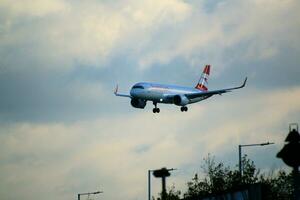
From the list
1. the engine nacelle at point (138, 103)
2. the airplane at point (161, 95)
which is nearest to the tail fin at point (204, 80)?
the airplane at point (161, 95)

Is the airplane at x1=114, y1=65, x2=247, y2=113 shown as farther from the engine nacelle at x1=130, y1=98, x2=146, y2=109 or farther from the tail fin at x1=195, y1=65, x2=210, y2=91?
the tail fin at x1=195, y1=65, x2=210, y2=91

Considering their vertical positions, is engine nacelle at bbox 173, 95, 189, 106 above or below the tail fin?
below

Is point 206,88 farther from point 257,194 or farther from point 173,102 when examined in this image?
point 257,194

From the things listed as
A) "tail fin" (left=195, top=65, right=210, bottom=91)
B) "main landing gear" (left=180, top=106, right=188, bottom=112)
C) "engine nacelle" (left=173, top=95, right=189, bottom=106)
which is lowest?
"main landing gear" (left=180, top=106, right=188, bottom=112)

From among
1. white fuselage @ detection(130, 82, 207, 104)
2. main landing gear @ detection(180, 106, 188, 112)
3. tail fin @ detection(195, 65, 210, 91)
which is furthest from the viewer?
tail fin @ detection(195, 65, 210, 91)

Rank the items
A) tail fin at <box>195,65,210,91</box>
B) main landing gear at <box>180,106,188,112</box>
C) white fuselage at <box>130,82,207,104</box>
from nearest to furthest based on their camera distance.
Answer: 1. white fuselage at <box>130,82,207,104</box>
2. main landing gear at <box>180,106,188,112</box>
3. tail fin at <box>195,65,210,91</box>

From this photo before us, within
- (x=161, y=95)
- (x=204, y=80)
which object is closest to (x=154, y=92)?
(x=161, y=95)

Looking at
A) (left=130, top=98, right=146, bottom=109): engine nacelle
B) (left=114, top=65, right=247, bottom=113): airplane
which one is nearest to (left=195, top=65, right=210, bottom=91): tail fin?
(left=114, top=65, right=247, bottom=113): airplane

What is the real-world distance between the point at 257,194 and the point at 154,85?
73.7 metres

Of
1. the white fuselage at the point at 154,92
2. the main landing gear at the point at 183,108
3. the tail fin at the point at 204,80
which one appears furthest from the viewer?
the tail fin at the point at 204,80

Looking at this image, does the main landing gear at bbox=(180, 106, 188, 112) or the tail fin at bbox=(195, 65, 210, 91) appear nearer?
the main landing gear at bbox=(180, 106, 188, 112)

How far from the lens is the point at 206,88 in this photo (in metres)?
157

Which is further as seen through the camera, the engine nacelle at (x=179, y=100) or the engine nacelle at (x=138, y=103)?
the engine nacelle at (x=179, y=100)

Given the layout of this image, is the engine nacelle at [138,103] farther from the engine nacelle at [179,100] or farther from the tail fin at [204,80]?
the tail fin at [204,80]
